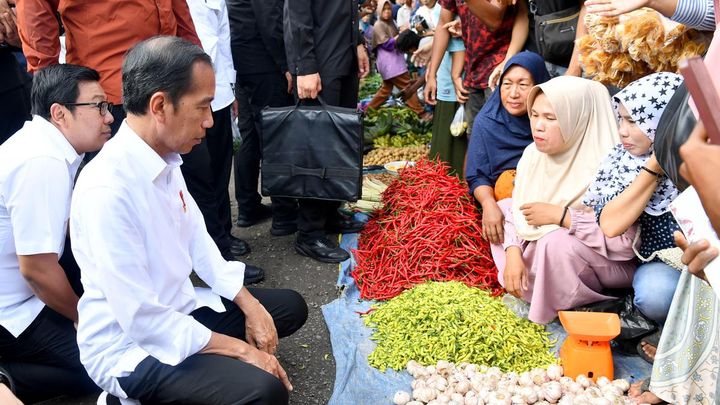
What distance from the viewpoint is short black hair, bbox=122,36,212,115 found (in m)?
1.97

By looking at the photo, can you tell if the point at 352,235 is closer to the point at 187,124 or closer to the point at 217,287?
the point at 217,287

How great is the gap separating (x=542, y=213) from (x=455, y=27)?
6.54ft

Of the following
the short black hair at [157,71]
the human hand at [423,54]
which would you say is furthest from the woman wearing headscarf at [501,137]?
the human hand at [423,54]

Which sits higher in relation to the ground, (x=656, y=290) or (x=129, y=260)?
(x=129, y=260)

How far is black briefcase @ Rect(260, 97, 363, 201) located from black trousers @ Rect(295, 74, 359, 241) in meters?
0.14

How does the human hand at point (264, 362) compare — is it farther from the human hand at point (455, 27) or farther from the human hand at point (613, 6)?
the human hand at point (455, 27)

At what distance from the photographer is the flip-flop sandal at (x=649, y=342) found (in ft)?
9.05

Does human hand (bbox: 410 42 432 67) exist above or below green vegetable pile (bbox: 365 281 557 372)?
above

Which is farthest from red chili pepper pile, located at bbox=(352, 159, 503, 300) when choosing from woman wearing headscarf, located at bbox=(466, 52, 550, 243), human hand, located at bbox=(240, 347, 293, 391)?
human hand, located at bbox=(240, 347, 293, 391)

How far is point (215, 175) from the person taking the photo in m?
4.12

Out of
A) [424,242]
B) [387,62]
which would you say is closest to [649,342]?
[424,242]

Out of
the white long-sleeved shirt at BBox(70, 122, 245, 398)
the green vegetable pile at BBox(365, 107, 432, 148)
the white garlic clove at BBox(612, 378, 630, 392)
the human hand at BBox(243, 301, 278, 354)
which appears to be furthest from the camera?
the green vegetable pile at BBox(365, 107, 432, 148)

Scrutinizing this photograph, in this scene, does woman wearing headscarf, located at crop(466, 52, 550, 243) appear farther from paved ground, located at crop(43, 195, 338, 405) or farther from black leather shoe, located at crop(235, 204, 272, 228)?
black leather shoe, located at crop(235, 204, 272, 228)

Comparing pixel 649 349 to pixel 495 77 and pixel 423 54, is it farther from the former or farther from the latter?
pixel 423 54
